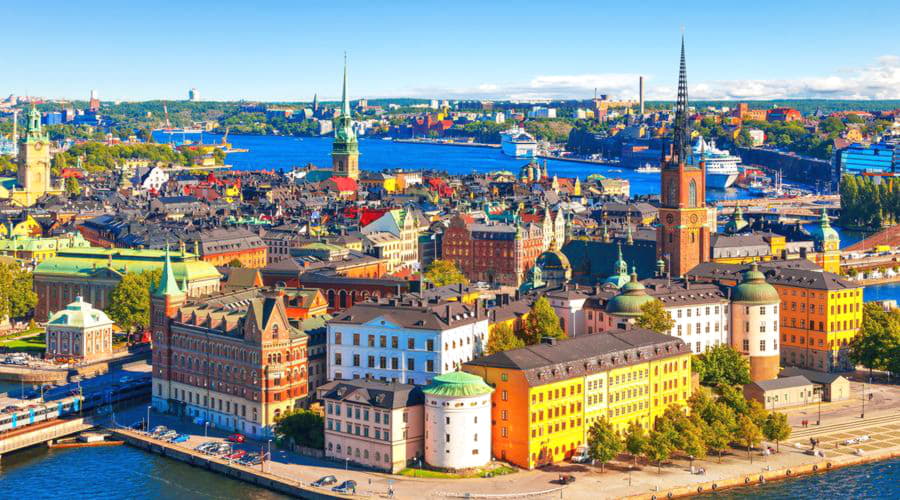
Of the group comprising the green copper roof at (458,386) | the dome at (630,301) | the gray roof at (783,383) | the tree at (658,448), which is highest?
the dome at (630,301)

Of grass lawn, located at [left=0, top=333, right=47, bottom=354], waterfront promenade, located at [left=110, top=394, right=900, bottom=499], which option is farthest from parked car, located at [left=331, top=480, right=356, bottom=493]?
grass lawn, located at [left=0, top=333, right=47, bottom=354]

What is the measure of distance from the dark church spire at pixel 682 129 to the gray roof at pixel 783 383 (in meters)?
24.5

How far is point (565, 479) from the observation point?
212 ft

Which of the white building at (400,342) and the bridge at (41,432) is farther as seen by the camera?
the white building at (400,342)

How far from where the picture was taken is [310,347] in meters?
77.3

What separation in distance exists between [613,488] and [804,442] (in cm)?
1424

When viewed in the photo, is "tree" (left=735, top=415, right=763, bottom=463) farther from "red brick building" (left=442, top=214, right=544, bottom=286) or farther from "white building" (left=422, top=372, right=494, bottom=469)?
"red brick building" (left=442, top=214, right=544, bottom=286)

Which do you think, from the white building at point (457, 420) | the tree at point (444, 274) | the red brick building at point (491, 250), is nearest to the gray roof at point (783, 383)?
the white building at point (457, 420)

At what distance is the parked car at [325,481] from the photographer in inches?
2532

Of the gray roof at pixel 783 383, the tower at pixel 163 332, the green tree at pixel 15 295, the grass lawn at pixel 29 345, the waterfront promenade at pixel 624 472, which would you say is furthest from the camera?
the green tree at pixel 15 295

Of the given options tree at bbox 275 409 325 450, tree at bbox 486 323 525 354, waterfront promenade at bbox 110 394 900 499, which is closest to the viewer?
waterfront promenade at bbox 110 394 900 499

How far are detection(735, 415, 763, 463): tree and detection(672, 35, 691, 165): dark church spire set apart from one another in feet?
113

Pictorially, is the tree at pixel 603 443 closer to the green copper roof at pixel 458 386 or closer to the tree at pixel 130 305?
the green copper roof at pixel 458 386

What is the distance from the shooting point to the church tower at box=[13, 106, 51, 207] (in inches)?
7003
